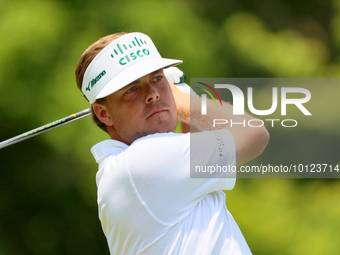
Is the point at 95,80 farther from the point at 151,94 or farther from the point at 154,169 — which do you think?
the point at 154,169

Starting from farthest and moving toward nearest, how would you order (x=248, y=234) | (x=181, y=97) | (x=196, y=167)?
(x=248, y=234) → (x=181, y=97) → (x=196, y=167)

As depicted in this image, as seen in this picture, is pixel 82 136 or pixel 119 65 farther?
pixel 82 136

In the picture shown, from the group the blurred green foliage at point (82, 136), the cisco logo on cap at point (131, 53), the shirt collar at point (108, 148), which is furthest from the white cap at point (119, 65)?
the blurred green foliage at point (82, 136)

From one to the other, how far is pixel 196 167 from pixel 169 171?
0.07 meters

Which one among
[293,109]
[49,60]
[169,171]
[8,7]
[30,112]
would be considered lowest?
[169,171]

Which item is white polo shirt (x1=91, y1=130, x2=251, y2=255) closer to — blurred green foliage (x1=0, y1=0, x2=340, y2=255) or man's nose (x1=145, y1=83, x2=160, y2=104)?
man's nose (x1=145, y1=83, x2=160, y2=104)

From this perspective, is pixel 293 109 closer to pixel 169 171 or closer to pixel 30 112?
pixel 30 112

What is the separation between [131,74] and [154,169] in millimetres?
268

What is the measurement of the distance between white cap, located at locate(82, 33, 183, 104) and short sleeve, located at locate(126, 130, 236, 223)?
189mm

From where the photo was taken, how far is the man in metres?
1.00

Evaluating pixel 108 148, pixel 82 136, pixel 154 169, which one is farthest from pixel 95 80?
pixel 82 136

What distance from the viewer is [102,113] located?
3.93 feet

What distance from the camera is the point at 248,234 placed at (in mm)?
2936

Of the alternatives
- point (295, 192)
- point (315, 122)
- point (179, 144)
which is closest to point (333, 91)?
point (315, 122)
